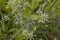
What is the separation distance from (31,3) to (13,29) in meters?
0.22

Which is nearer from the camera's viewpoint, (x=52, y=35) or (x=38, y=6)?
(x=38, y=6)

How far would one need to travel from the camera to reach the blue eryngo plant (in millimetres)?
962

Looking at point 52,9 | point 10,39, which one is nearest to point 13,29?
point 10,39

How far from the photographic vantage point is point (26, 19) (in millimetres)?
997

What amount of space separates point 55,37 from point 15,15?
367 millimetres

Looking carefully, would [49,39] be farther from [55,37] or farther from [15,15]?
[15,15]

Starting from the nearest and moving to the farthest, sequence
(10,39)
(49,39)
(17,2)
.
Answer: (17,2), (10,39), (49,39)

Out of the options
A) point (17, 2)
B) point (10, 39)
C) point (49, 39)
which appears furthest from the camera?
point (49, 39)

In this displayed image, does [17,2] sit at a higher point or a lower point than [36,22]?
higher

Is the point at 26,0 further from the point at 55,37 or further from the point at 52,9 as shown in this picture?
the point at 55,37

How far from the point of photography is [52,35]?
46.9 inches

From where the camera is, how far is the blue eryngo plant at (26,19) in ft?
3.16

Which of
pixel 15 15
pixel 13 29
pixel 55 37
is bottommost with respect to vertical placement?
pixel 55 37

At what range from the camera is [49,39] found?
1.18 meters
